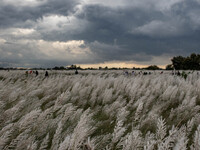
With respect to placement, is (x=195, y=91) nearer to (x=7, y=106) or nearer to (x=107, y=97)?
(x=107, y=97)

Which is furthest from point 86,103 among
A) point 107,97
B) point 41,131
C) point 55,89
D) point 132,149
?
point 132,149

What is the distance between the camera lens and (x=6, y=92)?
321cm

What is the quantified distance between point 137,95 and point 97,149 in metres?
2.51

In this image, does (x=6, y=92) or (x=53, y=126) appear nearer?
(x=53, y=126)

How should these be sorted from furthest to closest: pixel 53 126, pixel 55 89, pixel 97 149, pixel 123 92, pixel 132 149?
pixel 123 92
pixel 55 89
pixel 53 126
pixel 97 149
pixel 132 149

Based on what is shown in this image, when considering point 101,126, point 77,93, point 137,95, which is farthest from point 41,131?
point 137,95

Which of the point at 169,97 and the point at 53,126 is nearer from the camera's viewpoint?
the point at 53,126

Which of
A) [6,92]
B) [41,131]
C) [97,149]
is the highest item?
[6,92]

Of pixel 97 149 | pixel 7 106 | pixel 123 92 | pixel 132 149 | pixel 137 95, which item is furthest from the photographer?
pixel 123 92

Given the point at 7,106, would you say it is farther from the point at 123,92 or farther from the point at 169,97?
the point at 169,97

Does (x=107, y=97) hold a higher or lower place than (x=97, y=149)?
higher

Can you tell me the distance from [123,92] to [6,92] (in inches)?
114

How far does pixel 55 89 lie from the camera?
15.6ft

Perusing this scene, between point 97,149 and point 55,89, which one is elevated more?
point 55,89
